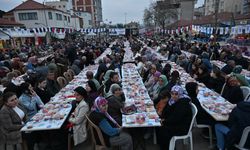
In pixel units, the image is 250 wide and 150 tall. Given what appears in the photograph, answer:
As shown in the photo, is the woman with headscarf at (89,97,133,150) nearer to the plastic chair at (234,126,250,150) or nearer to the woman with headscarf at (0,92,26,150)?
the woman with headscarf at (0,92,26,150)

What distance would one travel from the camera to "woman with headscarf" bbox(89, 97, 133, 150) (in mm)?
3755

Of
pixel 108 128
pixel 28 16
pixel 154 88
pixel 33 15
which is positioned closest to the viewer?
pixel 108 128

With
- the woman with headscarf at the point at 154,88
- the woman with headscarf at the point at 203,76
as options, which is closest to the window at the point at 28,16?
the woman with headscarf at the point at 154,88

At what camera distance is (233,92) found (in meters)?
5.29

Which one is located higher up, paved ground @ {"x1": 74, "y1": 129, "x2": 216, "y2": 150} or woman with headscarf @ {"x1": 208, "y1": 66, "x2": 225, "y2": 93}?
woman with headscarf @ {"x1": 208, "y1": 66, "x2": 225, "y2": 93}

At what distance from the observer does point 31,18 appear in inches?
1596

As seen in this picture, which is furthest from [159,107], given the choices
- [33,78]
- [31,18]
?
[31,18]

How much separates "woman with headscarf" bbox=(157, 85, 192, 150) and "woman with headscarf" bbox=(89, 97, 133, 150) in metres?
0.77

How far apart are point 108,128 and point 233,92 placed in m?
3.46

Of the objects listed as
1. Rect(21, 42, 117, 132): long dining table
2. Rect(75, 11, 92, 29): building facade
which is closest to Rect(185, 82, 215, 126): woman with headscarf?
Rect(21, 42, 117, 132): long dining table

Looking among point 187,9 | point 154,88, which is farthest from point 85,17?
point 154,88

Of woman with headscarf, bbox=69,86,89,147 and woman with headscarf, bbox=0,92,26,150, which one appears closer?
woman with headscarf, bbox=0,92,26,150

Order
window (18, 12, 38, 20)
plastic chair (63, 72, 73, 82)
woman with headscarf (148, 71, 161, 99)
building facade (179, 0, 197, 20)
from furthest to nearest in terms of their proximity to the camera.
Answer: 1. building facade (179, 0, 197, 20)
2. window (18, 12, 38, 20)
3. plastic chair (63, 72, 73, 82)
4. woman with headscarf (148, 71, 161, 99)

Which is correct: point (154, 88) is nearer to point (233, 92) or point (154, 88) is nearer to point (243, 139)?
point (233, 92)
